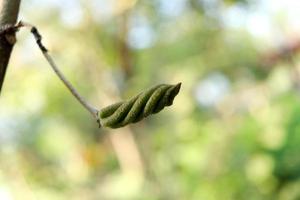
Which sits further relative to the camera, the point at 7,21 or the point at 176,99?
the point at 176,99

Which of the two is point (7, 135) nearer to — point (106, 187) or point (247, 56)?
point (106, 187)

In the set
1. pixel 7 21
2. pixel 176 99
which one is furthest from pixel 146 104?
pixel 176 99

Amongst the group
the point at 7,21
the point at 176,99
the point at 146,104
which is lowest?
the point at 146,104

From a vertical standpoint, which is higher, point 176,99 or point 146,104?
point 176,99

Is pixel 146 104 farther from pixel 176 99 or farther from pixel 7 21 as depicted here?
pixel 176 99

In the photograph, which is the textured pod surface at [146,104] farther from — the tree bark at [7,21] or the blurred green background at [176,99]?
the blurred green background at [176,99]

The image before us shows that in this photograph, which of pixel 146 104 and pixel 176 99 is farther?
pixel 176 99

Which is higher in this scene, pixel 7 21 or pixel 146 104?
pixel 7 21
